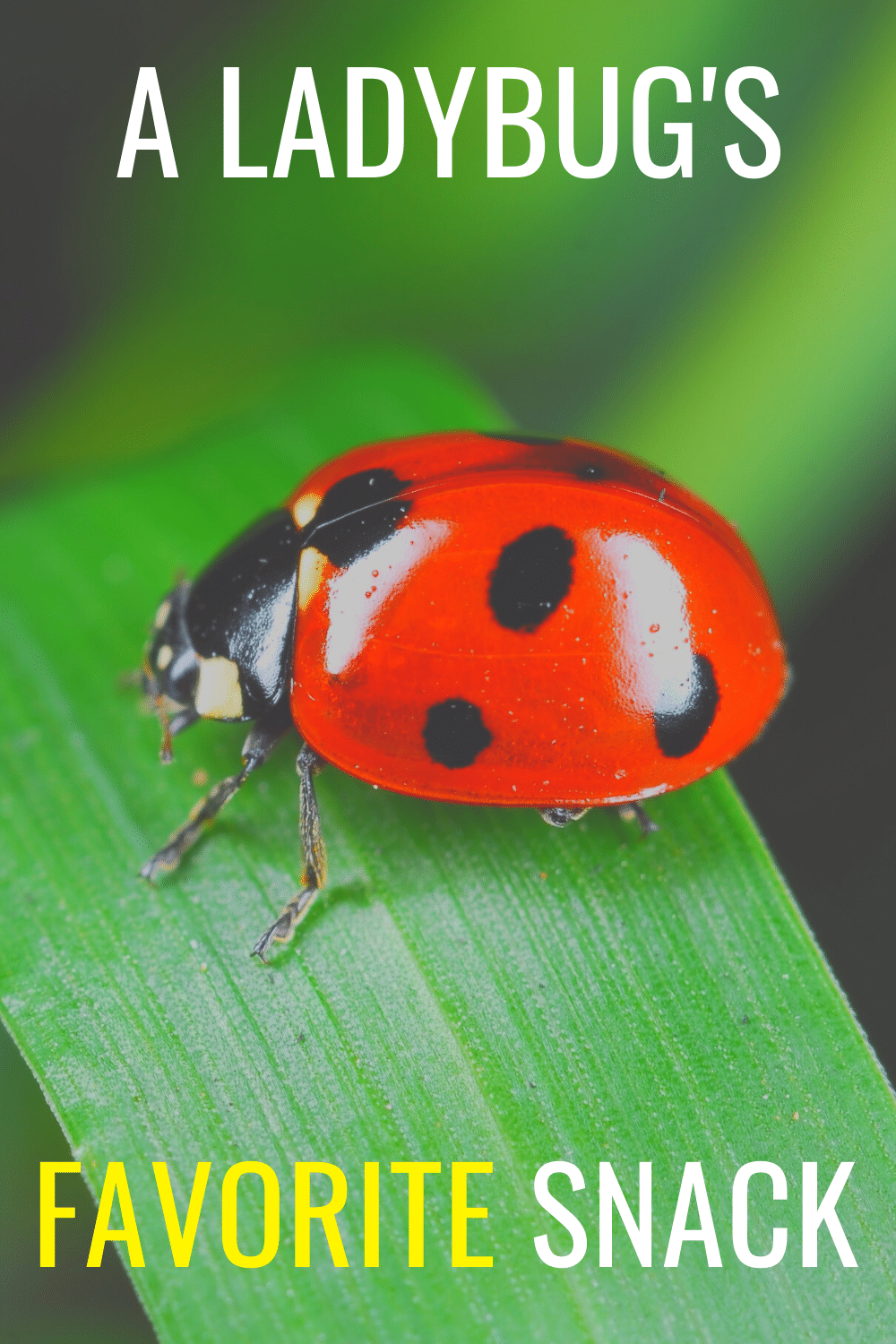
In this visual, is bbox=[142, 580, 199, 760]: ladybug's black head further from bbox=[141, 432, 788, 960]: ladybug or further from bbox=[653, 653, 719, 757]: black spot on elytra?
bbox=[653, 653, 719, 757]: black spot on elytra

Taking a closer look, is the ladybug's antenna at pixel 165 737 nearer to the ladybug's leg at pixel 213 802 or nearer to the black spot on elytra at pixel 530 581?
the ladybug's leg at pixel 213 802

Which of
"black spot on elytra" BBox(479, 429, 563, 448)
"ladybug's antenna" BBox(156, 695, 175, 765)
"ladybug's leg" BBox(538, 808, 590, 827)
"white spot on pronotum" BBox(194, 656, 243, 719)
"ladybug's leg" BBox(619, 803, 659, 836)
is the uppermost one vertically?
"black spot on elytra" BBox(479, 429, 563, 448)

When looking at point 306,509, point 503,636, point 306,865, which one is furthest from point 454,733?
point 306,509

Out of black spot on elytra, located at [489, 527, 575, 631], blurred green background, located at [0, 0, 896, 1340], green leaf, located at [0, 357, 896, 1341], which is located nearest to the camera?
green leaf, located at [0, 357, 896, 1341]

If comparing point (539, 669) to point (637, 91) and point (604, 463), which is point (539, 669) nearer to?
point (604, 463)

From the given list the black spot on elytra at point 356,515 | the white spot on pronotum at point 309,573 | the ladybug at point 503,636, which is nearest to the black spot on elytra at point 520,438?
the ladybug at point 503,636

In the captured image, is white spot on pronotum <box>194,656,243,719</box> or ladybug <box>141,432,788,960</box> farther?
white spot on pronotum <box>194,656,243,719</box>

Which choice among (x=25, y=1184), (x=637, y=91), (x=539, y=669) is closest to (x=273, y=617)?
(x=539, y=669)

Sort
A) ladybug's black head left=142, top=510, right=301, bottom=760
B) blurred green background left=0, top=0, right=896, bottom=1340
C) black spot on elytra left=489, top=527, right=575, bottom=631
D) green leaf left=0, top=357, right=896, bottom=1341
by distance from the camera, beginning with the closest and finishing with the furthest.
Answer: green leaf left=0, top=357, right=896, bottom=1341
black spot on elytra left=489, top=527, right=575, bottom=631
ladybug's black head left=142, top=510, right=301, bottom=760
blurred green background left=0, top=0, right=896, bottom=1340

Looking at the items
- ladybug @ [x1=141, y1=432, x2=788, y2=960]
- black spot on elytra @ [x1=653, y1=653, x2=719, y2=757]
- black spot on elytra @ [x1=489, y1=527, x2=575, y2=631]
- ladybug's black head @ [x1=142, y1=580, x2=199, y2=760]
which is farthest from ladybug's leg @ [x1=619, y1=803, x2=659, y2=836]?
ladybug's black head @ [x1=142, y1=580, x2=199, y2=760]
